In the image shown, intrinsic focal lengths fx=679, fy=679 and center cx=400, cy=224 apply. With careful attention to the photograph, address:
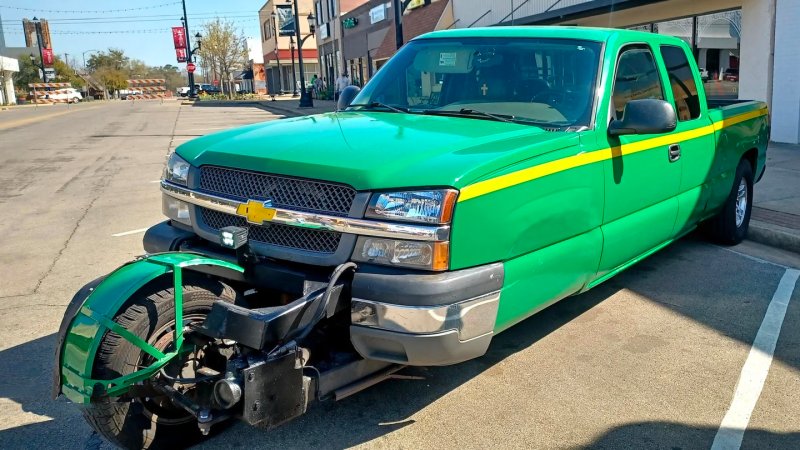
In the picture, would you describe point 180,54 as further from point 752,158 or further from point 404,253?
point 404,253

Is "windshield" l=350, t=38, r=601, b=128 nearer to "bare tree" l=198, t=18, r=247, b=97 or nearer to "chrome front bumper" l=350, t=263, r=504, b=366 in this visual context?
"chrome front bumper" l=350, t=263, r=504, b=366

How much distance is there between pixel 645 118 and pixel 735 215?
3.14 meters

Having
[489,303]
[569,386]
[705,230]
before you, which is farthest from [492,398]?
[705,230]

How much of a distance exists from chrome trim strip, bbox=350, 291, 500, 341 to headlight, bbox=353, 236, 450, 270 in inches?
7.7

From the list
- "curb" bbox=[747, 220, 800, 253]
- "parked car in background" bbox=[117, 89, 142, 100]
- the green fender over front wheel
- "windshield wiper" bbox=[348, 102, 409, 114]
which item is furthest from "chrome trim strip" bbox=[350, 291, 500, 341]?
"parked car in background" bbox=[117, 89, 142, 100]

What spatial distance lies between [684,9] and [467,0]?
36.9 feet

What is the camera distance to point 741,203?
22.2ft

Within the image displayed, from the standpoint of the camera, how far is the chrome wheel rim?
6.62 meters

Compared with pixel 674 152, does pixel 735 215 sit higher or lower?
lower

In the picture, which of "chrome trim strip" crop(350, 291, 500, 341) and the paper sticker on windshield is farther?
the paper sticker on windshield

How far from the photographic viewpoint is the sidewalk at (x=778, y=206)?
22.4 ft

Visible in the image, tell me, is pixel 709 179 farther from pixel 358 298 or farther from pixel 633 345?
pixel 358 298

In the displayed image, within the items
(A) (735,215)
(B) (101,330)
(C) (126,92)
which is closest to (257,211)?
(B) (101,330)

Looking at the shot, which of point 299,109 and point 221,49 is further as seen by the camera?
point 221,49
